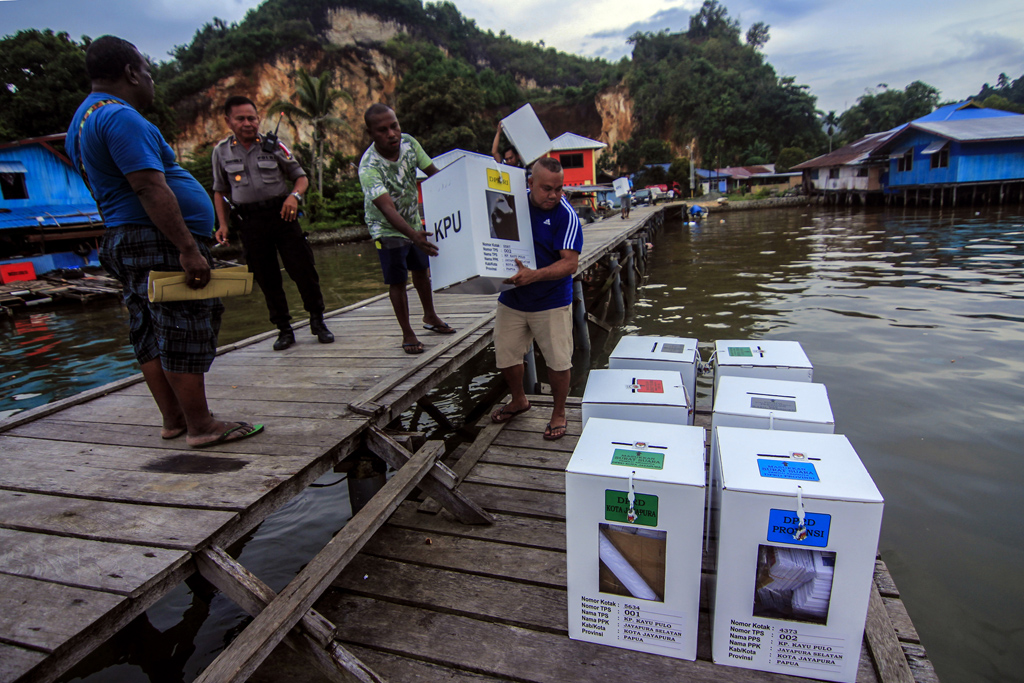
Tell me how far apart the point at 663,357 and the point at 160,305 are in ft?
8.98

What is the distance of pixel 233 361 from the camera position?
4719 mm

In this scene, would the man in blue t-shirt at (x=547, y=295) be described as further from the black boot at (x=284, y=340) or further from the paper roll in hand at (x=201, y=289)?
the black boot at (x=284, y=340)

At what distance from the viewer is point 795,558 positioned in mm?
1746

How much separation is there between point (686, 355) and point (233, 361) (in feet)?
12.2

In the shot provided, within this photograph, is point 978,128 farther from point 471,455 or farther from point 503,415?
point 471,455

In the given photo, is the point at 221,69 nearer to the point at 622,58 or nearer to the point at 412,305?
the point at 412,305

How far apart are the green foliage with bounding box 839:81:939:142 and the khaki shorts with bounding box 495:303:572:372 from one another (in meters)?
62.1

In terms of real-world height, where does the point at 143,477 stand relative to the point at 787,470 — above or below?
below

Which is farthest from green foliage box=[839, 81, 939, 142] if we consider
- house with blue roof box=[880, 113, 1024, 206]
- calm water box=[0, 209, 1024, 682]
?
calm water box=[0, 209, 1024, 682]

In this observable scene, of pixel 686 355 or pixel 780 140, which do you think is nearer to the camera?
pixel 686 355

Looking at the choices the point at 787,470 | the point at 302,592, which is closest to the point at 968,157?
the point at 787,470

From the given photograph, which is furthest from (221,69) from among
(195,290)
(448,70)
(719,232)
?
(195,290)

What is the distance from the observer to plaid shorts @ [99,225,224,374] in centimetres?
265

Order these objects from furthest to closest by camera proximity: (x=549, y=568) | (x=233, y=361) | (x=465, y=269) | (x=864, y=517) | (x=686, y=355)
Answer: (x=233, y=361) < (x=686, y=355) < (x=465, y=269) < (x=549, y=568) < (x=864, y=517)
